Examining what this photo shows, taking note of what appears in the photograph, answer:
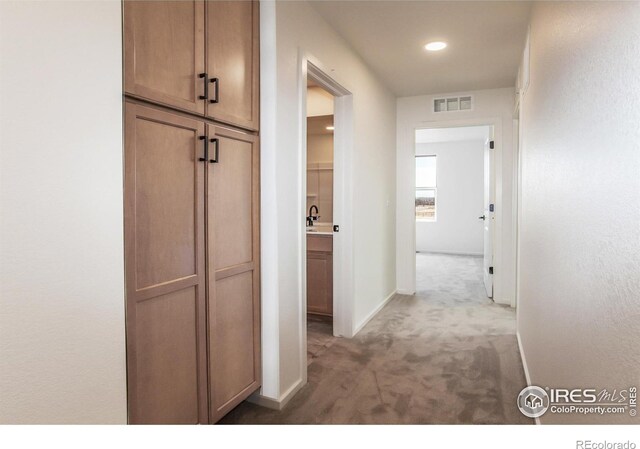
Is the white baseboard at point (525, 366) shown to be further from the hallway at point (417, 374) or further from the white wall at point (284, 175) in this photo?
the white wall at point (284, 175)

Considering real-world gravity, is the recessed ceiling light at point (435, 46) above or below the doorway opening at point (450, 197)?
→ above

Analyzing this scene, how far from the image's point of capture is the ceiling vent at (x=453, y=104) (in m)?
4.89

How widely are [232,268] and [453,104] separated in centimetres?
389

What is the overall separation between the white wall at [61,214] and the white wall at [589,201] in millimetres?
1404

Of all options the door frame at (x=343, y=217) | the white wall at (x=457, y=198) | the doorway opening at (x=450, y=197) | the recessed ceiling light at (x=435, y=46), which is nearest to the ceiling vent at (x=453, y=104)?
the recessed ceiling light at (x=435, y=46)

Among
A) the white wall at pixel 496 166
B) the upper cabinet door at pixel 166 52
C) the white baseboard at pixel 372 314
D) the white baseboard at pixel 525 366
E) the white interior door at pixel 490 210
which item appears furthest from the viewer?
the white interior door at pixel 490 210

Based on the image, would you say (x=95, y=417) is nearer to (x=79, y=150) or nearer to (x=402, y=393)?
(x=79, y=150)

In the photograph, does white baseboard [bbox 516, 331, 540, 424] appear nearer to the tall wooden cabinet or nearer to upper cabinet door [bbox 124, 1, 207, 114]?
the tall wooden cabinet

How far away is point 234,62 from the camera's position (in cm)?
205

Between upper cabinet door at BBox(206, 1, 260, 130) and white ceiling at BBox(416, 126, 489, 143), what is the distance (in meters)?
5.87

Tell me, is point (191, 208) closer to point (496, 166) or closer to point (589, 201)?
point (589, 201)

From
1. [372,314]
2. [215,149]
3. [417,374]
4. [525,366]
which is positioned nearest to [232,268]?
[215,149]

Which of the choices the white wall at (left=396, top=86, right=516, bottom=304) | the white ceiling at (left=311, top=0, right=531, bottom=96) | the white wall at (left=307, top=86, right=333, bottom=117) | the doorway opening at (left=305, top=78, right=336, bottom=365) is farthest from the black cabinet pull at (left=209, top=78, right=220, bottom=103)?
the white wall at (left=396, top=86, right=516, bottom=304)
